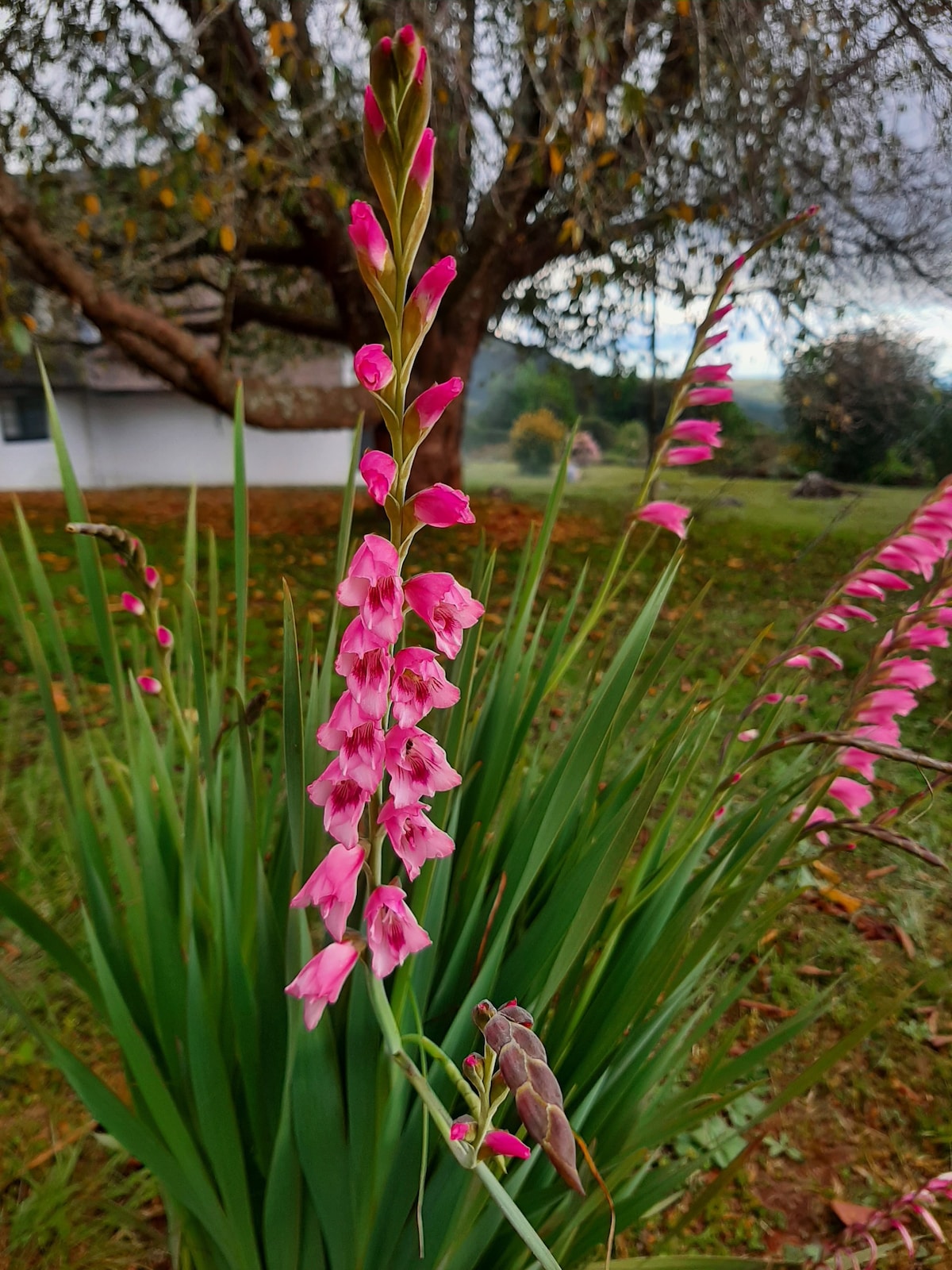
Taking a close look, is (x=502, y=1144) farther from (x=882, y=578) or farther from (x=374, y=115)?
(x=882, y=578)

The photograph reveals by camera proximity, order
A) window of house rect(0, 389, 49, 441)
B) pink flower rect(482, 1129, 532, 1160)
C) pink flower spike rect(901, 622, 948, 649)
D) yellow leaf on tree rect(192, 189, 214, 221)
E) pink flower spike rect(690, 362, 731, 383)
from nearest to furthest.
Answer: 1. pink flower rect(482, 1129, 532, 1160)
2. pink flower spike rect(901, 622, 948, 649)
3. pink flower spike rect(690, 362, 731, 383)
4. yellow leaf on tree rect(192, 189, 214, 221)
5. window of house rect(0, 389, 49, 441)

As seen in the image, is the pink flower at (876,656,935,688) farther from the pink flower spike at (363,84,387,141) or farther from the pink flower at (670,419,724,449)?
the pink flower spike at (363,84,387,141)

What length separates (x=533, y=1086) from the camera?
30 centimetres

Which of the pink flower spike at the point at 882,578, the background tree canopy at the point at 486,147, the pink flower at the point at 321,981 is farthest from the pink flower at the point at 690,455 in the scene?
the background tree canopy at the point at 486,147

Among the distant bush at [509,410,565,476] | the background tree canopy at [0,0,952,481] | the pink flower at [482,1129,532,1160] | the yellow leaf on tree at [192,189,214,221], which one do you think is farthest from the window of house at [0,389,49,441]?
the pink flower at [482,1129,532,1160]

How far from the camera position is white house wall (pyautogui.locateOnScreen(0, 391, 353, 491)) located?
752cm

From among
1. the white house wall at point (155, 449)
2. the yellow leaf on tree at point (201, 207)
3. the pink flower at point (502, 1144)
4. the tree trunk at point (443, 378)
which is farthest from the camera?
the white house wall at point (155, 449)

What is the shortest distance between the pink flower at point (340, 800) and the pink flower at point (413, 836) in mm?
27

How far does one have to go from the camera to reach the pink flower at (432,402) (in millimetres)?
391

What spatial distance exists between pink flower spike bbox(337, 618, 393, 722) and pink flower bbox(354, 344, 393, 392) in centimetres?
12

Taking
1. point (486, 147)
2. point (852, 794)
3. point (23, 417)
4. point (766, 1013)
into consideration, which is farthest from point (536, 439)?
point (23, 417)

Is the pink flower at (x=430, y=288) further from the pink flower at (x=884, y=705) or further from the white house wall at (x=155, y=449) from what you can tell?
the white house wall at (x=155, y=449)

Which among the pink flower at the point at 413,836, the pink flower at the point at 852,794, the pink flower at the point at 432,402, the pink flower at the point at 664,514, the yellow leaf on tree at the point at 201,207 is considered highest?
the yellow leaf on tree at the point at 201,207

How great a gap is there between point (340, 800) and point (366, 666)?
8 cm
